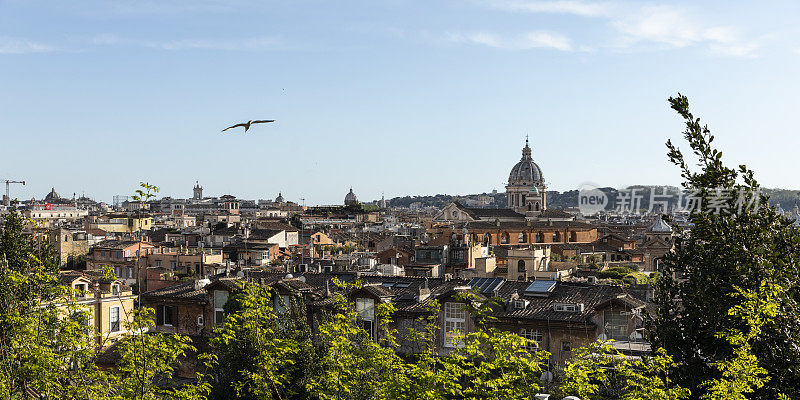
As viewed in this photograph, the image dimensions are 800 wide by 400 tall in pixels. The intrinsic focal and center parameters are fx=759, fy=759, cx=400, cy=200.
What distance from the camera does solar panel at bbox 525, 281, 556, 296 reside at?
74.2 feet

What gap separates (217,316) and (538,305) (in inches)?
417

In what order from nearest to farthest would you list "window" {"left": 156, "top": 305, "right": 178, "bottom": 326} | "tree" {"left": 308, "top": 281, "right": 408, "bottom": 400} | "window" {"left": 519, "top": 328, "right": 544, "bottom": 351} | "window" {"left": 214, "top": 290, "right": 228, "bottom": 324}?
"tree" {"left": 308, "top": 281, "right": 408, "bottom": 400} → "window" {"left": 519, "top": 328, "right": 544, "bottom": 351} → "window" {"left": 214, "top": 290, "right": 228, "bottom": 324} → "window" {"left": 156, "top": 305, "right": 178, "bottom": 326}

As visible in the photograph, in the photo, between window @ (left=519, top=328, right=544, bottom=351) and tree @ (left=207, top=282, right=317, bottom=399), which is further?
window @ (left=519, top=328, right=544, bottom=351)

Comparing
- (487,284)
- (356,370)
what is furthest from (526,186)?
(356,370)

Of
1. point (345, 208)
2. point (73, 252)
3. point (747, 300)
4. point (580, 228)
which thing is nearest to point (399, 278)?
point (747, 300)

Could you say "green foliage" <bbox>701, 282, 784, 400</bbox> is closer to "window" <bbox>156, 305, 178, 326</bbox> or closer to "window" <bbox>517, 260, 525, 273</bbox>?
"window" <bbox>156, 305, 178, 326</bbox>

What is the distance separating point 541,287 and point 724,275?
14.0 metres

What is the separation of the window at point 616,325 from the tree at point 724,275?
1103 cm

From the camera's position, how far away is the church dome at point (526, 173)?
109938 mm

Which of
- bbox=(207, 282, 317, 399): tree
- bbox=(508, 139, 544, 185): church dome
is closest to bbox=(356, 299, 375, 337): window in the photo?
bbox=(207, 282, 317, 399): tree

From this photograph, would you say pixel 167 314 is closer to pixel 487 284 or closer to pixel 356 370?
pixel 487 284

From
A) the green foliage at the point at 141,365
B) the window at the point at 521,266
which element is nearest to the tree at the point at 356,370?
the green foliage at the point at 141,365

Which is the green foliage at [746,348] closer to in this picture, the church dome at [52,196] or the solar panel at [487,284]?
the solar panel at [487,284]

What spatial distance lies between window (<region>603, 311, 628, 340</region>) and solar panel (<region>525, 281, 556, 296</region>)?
2351mm
